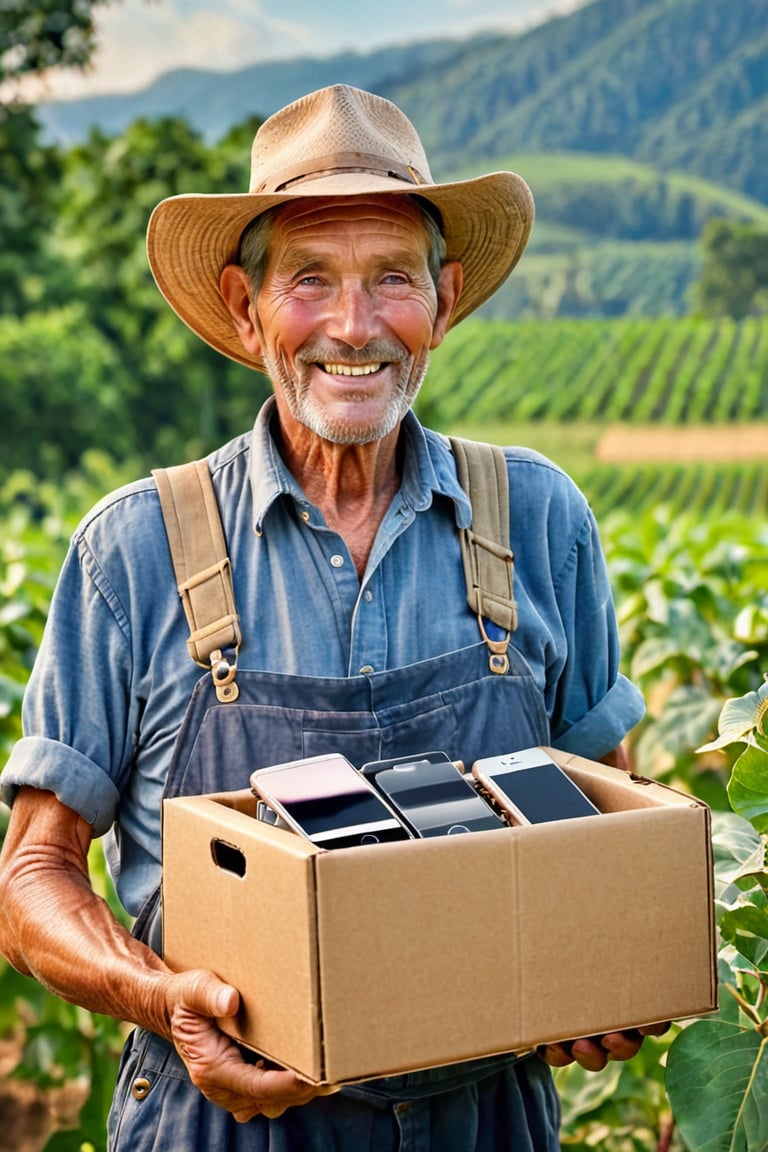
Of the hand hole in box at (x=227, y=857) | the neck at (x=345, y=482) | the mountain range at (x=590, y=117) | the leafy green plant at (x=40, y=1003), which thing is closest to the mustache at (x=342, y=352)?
the neck at (x=345, y=482)

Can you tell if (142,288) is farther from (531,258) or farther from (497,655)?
(497,655)

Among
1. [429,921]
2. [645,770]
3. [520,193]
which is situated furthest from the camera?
[645,770]

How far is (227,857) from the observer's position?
172cm

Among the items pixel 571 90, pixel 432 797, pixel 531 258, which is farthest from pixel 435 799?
pixel 571 90

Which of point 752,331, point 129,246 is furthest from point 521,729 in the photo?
point 752,331

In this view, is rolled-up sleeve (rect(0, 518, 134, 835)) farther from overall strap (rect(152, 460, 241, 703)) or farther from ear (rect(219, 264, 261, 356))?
ear (rect(219, 264, 261, 356))

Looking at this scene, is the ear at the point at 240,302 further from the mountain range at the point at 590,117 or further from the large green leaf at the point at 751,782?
the mountain range at the point at 590,117

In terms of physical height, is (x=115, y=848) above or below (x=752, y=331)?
below

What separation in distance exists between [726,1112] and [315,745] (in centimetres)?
69

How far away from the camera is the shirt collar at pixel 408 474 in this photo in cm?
193

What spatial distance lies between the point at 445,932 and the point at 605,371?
24866mm

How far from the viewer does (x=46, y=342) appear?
23.0 metres

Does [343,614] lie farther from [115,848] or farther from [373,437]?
[115,848]

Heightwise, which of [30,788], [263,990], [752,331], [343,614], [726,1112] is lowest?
[726,1112]
